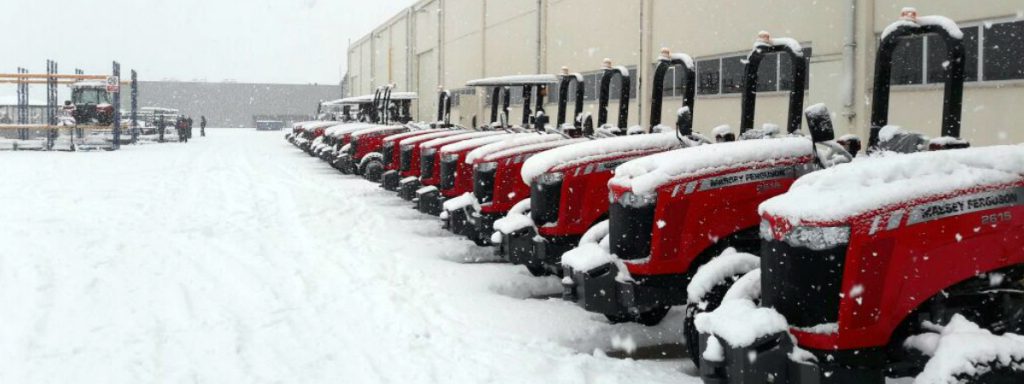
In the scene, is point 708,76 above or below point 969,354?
above

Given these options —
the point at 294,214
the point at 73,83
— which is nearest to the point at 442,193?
the point at 294,214

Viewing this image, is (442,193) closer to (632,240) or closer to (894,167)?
(632,240)

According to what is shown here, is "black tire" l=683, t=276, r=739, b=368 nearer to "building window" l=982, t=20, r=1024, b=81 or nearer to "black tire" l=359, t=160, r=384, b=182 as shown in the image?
"building window" l=982, t=20, r=1024, b=81

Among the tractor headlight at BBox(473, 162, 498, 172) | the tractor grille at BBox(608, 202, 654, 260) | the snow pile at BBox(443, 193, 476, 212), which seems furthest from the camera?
the snow pile at BBox(443, 193, 476, 212)

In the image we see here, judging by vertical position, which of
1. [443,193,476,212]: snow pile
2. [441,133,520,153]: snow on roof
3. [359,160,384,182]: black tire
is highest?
[441,133,520,153]: snow on roof

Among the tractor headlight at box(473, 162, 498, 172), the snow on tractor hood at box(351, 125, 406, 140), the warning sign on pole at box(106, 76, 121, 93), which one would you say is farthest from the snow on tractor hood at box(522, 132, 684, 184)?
the warning sign on pole at box(106, 76, 121, 93)

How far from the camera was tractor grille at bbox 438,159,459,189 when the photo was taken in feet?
35.4

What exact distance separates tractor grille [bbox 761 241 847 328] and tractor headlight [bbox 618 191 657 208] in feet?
4.87

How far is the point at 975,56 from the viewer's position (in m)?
9.49

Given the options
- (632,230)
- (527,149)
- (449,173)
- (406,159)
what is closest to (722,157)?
(632,230)

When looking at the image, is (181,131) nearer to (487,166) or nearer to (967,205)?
(487,166)

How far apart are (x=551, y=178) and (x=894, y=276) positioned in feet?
12.3

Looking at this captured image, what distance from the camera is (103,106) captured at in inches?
1369

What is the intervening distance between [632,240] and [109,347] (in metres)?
3.16
